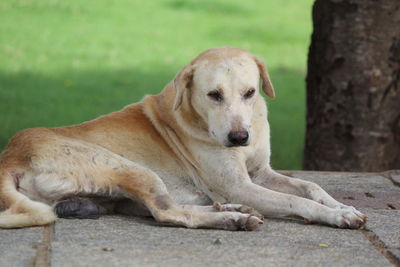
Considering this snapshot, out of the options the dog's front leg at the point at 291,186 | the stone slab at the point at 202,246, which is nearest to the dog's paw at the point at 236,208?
the stone slab at the point at 202,246

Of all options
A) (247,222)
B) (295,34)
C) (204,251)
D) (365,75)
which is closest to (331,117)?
(365,75)

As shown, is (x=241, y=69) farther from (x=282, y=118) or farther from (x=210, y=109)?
(x=282, y=118)

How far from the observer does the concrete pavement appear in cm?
332

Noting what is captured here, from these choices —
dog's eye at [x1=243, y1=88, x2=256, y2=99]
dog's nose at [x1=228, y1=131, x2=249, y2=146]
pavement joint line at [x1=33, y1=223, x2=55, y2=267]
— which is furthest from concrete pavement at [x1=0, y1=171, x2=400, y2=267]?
dog's eye at [x1=243, y1=88, x2=256, y2=99]

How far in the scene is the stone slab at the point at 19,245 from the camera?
3.28m

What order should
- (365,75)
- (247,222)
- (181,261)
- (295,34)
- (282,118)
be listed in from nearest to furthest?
(181,261) < (247,222) < (365,75) < (282,118) < (295,34)

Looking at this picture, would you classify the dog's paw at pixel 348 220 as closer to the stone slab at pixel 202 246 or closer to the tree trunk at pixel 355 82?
the stone slab at pixel 202 246

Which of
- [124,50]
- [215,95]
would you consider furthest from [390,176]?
[124,50]

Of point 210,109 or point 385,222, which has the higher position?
point 210,109

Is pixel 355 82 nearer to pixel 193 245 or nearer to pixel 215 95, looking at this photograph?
pixel 215 95

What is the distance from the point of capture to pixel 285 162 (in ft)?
26.5

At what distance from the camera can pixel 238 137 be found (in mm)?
4137

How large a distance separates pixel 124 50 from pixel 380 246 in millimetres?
10117

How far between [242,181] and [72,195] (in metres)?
0.97
